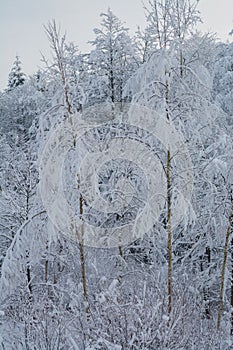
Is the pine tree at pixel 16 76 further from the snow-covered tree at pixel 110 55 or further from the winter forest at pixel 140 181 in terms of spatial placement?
the winter forest at pixel 140 181

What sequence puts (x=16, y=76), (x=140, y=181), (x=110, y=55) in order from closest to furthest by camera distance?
(x=140, y=181), (x=110, y=55), (x=16, y=76)

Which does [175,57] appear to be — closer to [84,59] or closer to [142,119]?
[142,119]

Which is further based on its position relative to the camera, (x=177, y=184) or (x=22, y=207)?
(x=22, y=207)

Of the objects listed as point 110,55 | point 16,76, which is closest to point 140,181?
point 110,55

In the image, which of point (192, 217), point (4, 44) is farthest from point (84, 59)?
point (192, 217)

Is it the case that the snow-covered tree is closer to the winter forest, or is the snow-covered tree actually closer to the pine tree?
the winter forest

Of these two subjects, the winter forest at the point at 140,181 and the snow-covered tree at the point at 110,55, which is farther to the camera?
the snow-covered tree at the point at 110,55

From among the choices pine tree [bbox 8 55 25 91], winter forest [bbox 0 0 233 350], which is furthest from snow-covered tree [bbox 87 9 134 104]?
pine tree [bbox 8 55 25 91]

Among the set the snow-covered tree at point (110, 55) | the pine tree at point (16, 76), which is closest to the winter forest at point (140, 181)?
the snow-covered tree at point (110, 55)

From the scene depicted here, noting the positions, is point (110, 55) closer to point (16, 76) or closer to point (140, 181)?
point (140, 181)

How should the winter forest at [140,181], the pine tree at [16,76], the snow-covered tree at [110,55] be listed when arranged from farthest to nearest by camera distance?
the pine tree at [16,76], the snow-covered tree at [110,55], the winter forest at [140,181]

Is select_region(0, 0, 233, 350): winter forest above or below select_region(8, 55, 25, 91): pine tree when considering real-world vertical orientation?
below

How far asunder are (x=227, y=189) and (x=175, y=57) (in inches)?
124

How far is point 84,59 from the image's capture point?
48.8ft
